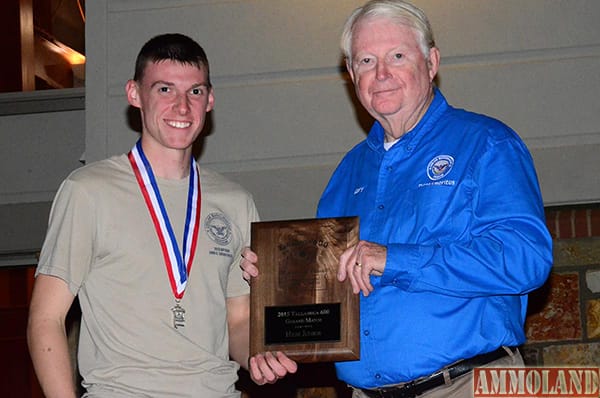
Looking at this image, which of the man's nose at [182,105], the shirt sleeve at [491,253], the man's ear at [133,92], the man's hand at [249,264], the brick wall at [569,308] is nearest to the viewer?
the shirt sleeve at [491,253]

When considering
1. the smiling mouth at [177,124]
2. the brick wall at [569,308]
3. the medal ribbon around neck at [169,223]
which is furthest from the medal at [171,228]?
the brick wall at [569,308]

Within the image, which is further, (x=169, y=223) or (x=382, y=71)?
(x=169, y=223)

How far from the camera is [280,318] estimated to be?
11.4 ft

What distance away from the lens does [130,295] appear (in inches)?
138

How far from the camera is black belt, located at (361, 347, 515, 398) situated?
3219mm

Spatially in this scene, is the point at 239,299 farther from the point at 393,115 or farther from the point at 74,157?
the point at 74,157

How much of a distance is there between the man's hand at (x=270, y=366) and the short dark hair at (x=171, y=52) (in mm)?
1033

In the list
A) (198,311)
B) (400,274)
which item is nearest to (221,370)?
(198,311)

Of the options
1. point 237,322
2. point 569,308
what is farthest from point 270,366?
point 569,308

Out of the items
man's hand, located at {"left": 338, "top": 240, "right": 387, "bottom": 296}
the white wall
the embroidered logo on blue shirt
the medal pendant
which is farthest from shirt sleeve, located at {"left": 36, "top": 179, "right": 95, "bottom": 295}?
the white wall

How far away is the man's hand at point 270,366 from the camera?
3449 millimetres

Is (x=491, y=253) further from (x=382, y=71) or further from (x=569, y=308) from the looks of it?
(x=569, y=308)

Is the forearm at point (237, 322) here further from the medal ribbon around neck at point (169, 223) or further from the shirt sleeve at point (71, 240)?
the shirt sleeve at point (71, 240)

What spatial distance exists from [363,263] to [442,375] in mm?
418
